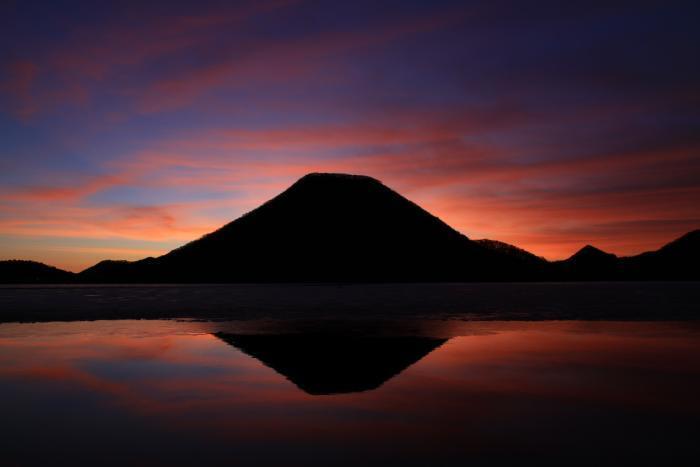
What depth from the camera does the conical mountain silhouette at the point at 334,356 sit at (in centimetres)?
1534

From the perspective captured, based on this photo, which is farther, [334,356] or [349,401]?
[334,356]

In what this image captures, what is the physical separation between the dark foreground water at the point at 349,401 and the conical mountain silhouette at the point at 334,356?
0.07m

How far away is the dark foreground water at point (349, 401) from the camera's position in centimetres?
940

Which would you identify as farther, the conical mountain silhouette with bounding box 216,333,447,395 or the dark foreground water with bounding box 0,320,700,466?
the conical mountain silhouette with bounding box 216,333,447,395

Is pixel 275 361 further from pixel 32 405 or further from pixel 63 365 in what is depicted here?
pixel 32 405

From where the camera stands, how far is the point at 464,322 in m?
34.2

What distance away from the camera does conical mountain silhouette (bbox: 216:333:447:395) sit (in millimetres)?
15336

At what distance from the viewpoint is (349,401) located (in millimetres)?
13047

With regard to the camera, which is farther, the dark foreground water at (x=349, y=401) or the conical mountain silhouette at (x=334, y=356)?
the conical mountain silhouette at (x=334, y=356)

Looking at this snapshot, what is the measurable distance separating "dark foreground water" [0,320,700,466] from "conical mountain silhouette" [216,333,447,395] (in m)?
0.07

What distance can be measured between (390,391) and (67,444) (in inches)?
273

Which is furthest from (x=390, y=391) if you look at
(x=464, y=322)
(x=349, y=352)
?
(x=464, y=322)

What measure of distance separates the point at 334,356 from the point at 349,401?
22.3ft

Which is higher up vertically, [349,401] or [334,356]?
[334,356]
